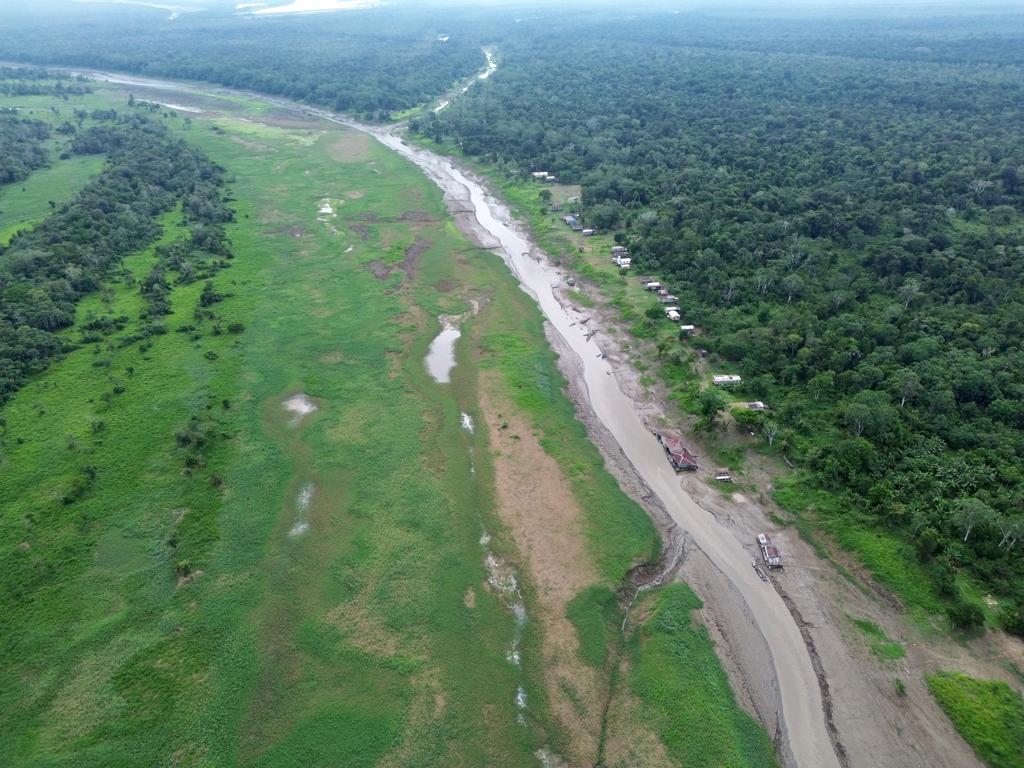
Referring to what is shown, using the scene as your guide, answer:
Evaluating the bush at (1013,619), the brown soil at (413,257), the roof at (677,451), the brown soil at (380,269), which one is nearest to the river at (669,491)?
the roof at (677,451)

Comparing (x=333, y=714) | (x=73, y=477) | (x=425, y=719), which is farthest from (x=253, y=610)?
(x=73, y=477)

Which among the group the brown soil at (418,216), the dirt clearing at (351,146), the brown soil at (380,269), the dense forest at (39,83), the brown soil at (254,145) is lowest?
the brown soil at (380,269)

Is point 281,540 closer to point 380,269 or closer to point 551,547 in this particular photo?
point 551,547

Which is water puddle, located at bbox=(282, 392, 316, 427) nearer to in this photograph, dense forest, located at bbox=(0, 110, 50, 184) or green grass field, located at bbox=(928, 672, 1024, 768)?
green grass field, located at bbox=(928, 672, 1024, 768)

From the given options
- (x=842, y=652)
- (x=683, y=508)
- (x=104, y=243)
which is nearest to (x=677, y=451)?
(x=683, y=508)

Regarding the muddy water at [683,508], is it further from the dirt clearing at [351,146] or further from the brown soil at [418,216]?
the dirt clearing at [351,146]

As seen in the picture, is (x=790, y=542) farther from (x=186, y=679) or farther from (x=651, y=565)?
(x=186, y=679)
